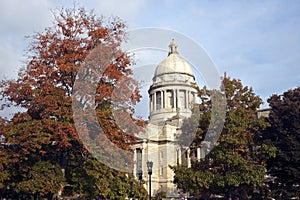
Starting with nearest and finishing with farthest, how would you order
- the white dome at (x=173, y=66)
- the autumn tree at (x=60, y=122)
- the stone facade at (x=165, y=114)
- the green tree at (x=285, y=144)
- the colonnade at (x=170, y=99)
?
the autumn tree at (x=60, y=122) < the green tree at (x=285, y=144) < the stone facade at (x=165, y=114) < the colonnade at (x=170, y=99) < the white dome at (x=173, y=66)

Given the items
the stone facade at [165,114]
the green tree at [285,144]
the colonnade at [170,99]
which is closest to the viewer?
the green tree at [285,144]

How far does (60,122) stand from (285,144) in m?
15.6

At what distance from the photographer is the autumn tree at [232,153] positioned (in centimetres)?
2227

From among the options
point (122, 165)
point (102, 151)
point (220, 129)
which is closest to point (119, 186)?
point (122, 165)

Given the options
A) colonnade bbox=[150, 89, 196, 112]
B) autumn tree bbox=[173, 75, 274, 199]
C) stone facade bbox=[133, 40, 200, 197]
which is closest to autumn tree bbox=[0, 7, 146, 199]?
autumn tree bbox=[173, 75, 274, 199]

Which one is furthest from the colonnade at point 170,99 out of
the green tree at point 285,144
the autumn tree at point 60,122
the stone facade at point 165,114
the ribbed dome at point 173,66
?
the autumn tree at point 60,122

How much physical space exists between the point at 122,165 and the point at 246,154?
9.64 metres

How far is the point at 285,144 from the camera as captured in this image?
24.2 m

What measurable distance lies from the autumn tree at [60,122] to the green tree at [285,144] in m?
10.0

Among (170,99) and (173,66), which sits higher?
(173,66)

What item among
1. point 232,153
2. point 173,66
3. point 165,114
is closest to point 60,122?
point 232,153

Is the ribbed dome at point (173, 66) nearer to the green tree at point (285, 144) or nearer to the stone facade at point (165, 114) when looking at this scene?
the stone facade at point (165, 114)

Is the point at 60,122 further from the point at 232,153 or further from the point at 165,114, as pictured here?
the point at 165,114

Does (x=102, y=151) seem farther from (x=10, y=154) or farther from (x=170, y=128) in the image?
(x=170, y=128)
